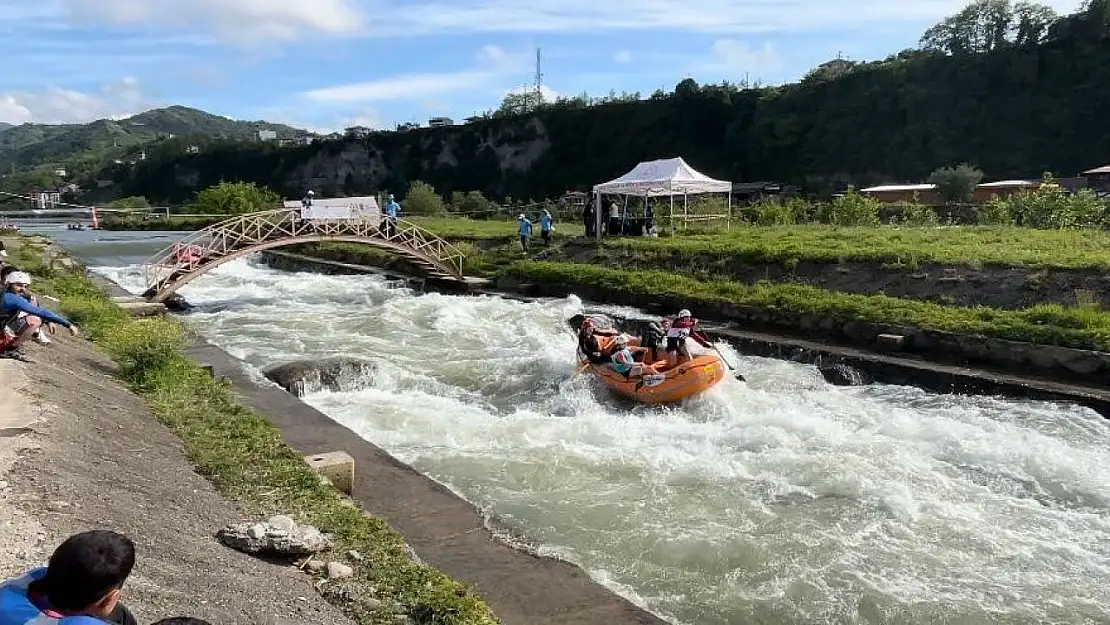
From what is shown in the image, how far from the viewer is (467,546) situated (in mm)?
6824

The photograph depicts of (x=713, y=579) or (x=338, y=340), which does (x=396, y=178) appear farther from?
(x=713, y=579)

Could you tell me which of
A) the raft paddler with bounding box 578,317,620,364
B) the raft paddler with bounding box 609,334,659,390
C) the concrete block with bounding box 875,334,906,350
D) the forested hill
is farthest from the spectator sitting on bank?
the forested hill

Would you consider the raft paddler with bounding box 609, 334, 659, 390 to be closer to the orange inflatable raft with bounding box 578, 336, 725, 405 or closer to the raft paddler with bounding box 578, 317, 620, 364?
the orange inflatable raft with bounding box 578, 336, 725, 405

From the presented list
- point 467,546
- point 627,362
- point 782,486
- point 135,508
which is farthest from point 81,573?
point 627,362

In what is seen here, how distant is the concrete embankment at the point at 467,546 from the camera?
5820 mm

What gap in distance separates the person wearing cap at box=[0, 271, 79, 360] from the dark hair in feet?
25.5

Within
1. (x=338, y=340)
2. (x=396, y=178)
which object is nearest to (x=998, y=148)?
(x=338, y=340)

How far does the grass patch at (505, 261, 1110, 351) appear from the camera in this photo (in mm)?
13469

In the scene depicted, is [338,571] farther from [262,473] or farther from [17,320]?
[17,320]

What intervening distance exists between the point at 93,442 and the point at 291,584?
3004 millimetres

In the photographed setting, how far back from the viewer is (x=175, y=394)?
9758 mm

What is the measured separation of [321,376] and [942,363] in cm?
1034

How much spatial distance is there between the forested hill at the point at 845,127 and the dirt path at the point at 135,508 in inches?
2451

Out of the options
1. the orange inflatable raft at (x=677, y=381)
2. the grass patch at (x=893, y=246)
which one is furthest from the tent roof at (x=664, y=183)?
the orange inflatable raft at (x=677, y=381)
